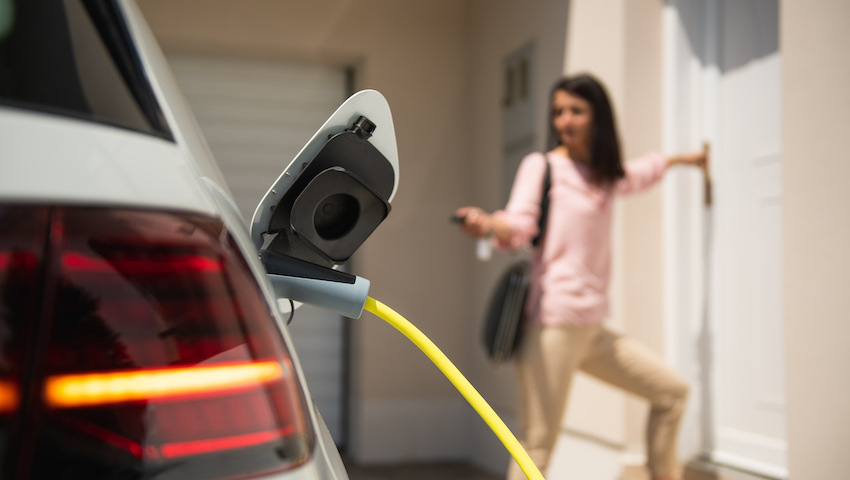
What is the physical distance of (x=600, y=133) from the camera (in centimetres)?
248

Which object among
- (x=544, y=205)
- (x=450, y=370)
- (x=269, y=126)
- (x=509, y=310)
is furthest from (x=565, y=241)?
(x=269, y=126)

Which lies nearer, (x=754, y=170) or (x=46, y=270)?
(x=46, y=270)

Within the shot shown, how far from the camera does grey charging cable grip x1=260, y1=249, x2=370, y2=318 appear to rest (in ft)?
2.46

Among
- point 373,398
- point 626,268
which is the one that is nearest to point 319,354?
point 373,398

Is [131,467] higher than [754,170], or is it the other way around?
[754,170]

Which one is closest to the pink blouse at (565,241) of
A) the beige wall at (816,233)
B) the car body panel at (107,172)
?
the beige wall at (816,233)

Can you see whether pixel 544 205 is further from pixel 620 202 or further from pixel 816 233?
pixel 620 202

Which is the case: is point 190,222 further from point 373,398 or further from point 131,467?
point 373,398

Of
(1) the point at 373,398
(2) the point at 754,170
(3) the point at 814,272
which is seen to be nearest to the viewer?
(3) the point at 814,272

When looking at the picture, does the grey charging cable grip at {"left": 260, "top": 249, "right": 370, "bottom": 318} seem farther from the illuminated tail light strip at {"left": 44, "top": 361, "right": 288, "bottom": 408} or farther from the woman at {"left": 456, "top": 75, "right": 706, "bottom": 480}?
the woman at {"left": 456, "top": 75, "right": 706, "bottom": 480}

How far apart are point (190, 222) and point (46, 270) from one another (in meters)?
0.10

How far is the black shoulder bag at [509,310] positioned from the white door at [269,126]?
2.72 metres

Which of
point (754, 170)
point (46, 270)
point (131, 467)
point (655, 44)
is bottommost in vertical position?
point (131, 467)

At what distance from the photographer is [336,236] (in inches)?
33.4
